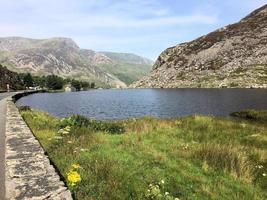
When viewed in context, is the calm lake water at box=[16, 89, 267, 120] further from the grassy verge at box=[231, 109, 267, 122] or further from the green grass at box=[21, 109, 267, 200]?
the green grass at box=[21, 109, 267, 200]

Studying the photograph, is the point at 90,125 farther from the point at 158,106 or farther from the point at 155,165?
the point at 158,106

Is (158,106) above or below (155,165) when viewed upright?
below

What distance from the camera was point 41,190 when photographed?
8.96 metres

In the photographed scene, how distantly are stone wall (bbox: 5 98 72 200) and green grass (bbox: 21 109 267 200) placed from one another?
1222 millimetres

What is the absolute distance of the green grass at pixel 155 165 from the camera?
12234 millimetres

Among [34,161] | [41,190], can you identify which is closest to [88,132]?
[34,161]

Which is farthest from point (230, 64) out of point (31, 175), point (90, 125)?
point (31, 175)

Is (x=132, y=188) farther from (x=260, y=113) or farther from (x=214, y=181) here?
(x=260, y=113)

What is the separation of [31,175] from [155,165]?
21.1ft

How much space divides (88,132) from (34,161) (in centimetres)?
1071

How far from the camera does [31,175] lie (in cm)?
1023

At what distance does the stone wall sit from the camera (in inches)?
345

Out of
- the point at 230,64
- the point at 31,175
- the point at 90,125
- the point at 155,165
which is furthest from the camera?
the point at 230,64

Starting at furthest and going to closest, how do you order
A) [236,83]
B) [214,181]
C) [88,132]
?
[236,83] < [88,132] < [214,181]
